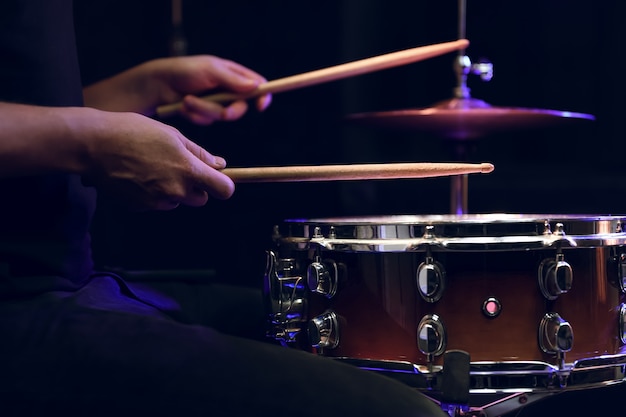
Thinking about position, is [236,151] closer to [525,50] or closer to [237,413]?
[525,50]

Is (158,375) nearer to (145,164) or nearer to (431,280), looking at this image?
(145,164)

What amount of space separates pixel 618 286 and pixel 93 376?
837 millimetres

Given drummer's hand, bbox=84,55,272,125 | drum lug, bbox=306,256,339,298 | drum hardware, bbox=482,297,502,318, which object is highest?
drummer's hand, bbox=84,55,272,125

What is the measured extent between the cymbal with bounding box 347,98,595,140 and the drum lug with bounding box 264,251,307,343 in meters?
0.53

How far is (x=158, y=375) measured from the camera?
0.93 meters

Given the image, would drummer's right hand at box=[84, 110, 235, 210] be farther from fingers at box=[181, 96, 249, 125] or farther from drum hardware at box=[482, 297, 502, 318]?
fingers at box=[181, 96, 249, 125]

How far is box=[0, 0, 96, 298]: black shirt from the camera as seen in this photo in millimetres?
1137

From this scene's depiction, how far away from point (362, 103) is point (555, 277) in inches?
61.1

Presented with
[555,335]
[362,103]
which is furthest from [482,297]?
[362,103]

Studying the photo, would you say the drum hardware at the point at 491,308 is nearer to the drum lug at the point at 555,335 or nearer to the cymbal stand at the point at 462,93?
the drum lug at the point at 555,335

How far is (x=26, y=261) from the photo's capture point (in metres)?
1.14

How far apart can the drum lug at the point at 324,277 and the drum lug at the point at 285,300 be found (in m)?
0.05

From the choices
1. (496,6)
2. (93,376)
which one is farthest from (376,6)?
(93,376)

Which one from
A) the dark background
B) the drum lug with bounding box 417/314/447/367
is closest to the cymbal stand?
the dark background
